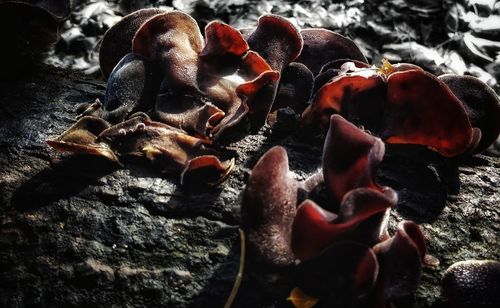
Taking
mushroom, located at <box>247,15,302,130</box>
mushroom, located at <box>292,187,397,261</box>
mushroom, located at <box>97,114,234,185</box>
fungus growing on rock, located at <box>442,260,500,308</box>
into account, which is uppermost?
mushroom, located at <box>247,15,302,130</box>

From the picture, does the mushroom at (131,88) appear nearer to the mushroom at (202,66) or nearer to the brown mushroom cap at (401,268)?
the mushroom at (202,66)

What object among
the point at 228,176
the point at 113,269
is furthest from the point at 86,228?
the point at 228,176

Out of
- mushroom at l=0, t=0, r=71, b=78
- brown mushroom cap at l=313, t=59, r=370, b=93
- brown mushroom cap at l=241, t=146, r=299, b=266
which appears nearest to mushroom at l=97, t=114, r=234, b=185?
brown mushroom cap at l=241, t=146, r=299, b=266

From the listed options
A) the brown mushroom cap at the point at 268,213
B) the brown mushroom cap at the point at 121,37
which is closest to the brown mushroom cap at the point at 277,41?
the brown mushroom cap at the point at 121,37

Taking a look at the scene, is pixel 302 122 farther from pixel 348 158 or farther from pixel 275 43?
pixel 348 158

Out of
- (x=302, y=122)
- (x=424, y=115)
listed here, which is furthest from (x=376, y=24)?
(x=424, y=115)

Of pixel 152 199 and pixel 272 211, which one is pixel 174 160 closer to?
A: pixel 152 199

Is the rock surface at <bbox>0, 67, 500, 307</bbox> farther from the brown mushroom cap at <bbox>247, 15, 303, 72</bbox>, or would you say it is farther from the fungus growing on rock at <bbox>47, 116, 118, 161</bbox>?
the brown mushroom cap at <bbox>247, 15, 303, 72</bbox>
